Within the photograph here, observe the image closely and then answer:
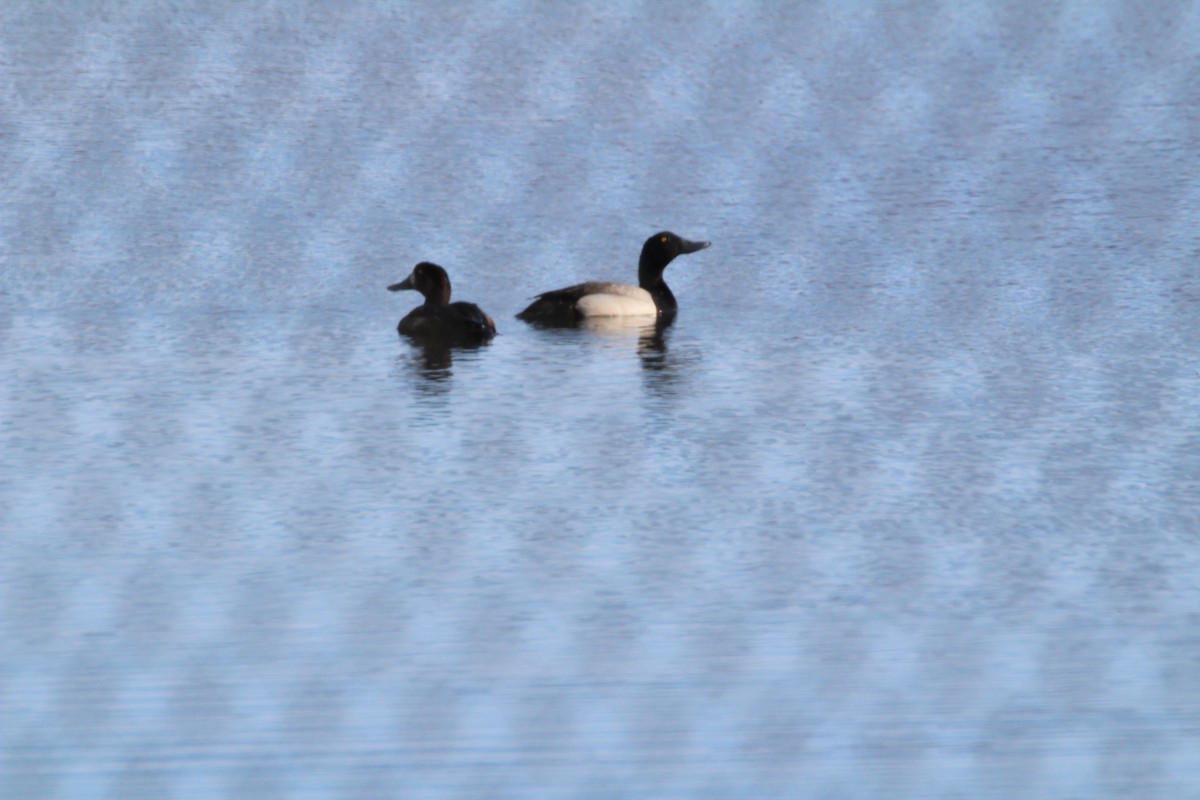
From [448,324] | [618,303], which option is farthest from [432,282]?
[618,303]

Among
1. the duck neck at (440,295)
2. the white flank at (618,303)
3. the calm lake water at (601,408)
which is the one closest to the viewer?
the calm lake water at (601,408)

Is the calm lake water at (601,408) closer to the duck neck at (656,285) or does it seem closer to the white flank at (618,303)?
the duck neck at (656,285)

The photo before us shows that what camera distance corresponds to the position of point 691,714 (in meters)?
6.20

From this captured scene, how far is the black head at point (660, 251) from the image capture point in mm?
15984

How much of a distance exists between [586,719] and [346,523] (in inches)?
103

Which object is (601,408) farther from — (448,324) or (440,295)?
(440,295)

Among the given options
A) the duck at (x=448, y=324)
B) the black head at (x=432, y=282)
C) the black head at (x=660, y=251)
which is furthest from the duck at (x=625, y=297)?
the black head at (x=432, y=282)

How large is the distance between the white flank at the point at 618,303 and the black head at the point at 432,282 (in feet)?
2.77

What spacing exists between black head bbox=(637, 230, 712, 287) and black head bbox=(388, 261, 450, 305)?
6.14 ft

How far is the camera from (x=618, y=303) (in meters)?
15.0

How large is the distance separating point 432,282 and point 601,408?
3.42m

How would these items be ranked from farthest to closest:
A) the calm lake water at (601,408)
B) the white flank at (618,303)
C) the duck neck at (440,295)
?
the white flank at (618,303) → the duck neck at (440,295) → the calm lake water at (601,408)

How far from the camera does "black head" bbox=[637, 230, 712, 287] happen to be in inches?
629

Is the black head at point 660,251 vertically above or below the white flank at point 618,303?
above
